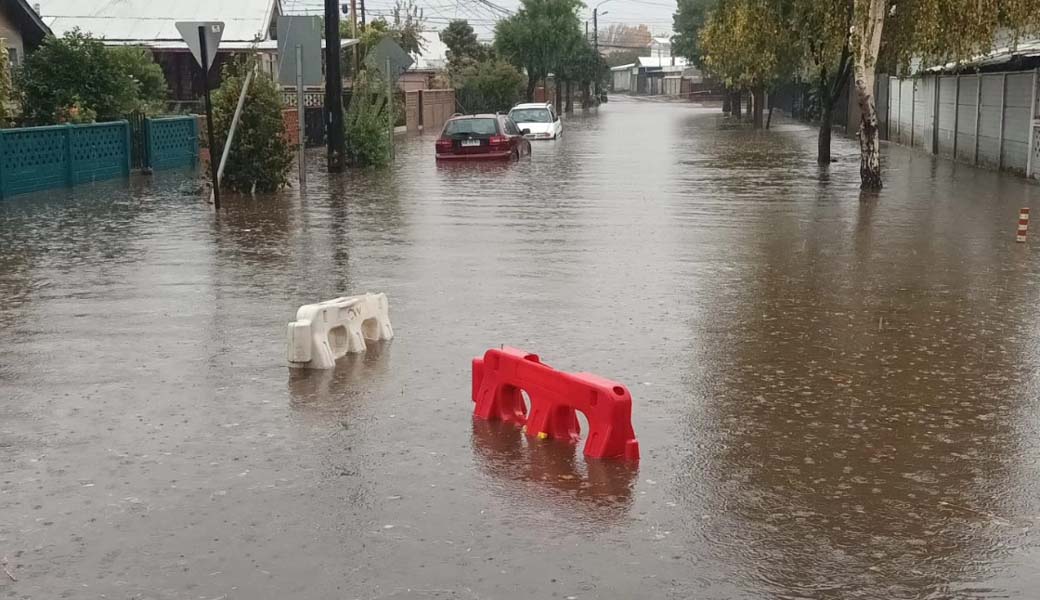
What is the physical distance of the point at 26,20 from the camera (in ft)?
97.1

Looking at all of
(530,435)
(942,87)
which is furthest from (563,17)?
(530,435)

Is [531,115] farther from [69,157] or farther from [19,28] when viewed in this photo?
[69,157]

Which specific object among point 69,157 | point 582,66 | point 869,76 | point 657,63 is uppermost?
point 657,63

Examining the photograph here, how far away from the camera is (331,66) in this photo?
24422 mm

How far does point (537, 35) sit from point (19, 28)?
40.6 m

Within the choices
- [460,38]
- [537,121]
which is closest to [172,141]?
[537,121]

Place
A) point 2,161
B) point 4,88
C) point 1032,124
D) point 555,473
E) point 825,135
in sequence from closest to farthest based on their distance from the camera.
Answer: point 555,473 < point 2,161 < point 4,88 < point 1032,124 < point 825,135

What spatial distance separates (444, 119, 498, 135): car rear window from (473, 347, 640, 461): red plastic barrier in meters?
22.2

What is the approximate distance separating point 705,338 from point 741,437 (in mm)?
2571

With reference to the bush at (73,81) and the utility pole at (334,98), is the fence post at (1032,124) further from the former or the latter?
the bush at (73,81)

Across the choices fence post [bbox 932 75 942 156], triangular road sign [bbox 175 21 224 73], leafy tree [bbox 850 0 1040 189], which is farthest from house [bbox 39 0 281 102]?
leafy tree [bbox 850 0 1040 189]

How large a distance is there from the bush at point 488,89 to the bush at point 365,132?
3290 centimetres

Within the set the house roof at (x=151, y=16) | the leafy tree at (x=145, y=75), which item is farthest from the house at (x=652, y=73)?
the leafy tree at (x=145, y=75)

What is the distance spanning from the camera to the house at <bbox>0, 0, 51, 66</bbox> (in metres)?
28.9
